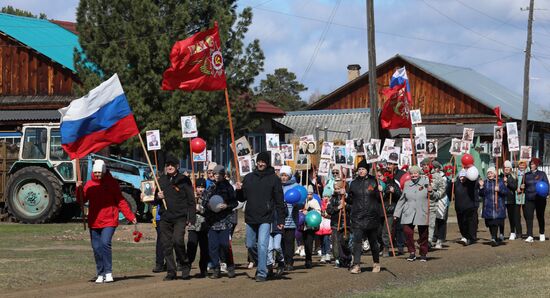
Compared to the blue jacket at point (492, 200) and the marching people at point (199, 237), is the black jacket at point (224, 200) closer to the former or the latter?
the marching people at point (199, 237)

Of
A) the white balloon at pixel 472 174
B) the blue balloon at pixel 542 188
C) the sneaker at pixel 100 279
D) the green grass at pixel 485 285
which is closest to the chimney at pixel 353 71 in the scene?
the blue balloon at pixel 542 188

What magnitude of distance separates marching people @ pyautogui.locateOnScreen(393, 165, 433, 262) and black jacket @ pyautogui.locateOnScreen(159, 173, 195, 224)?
476 centimetres

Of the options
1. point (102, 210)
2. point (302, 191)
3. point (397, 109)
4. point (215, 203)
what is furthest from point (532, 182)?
point (102, 210)

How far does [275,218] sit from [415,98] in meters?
46.8

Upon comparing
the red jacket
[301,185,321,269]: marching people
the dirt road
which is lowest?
the dirt road

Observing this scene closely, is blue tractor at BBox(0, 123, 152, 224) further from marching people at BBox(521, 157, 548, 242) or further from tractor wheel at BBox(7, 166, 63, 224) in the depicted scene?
marching people at BBox(521, 157, 548, 242)

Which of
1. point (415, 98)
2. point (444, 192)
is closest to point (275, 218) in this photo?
point (444, 192)

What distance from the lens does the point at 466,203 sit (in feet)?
76.4

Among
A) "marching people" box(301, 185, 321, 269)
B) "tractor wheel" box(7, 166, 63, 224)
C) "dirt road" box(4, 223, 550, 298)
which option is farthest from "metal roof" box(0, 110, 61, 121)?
"marching people" box(301, 185, 321, 269)

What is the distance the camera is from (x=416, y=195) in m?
19.3

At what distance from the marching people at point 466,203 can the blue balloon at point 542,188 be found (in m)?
1.43

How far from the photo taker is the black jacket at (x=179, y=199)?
52.4ft

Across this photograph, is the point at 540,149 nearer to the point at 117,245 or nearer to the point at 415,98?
the point at 415,98

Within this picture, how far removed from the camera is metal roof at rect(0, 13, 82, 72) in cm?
4103
